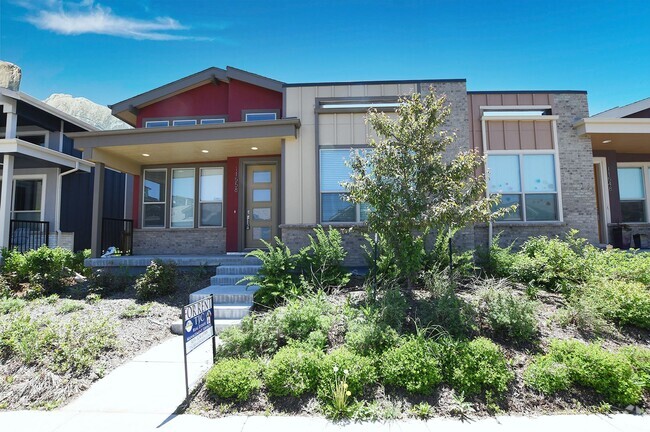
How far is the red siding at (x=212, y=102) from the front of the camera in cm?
1026

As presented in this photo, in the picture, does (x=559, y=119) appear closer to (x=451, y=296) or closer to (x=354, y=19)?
(x=354, y=19)

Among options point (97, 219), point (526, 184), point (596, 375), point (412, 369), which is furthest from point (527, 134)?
point (97, 219)

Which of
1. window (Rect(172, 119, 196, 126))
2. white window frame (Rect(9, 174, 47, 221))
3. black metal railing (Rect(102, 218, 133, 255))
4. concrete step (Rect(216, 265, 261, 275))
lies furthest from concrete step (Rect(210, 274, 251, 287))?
white window frame (Rect(9, 174, 47, 221))

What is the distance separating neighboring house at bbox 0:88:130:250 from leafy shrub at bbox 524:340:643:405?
1408 cm

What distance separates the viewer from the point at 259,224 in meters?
9.78

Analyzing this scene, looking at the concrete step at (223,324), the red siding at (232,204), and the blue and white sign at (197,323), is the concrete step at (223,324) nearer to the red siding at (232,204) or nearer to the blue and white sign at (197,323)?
the blue and white sign at (197,323)

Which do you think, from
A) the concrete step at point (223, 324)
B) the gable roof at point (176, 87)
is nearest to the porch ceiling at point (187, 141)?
the gable roof at point (176, 87)

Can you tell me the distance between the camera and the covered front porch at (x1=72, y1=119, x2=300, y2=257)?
27.9 ft

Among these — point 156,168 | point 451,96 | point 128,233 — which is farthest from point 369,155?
→ point 128,233

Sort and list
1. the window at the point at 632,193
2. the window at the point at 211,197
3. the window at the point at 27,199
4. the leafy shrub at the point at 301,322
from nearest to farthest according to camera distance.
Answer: the leafy shrub at the point at 301,322 → the window at the point at 211,197 → the window at the point at 632,193 → the window at the point at 27,199

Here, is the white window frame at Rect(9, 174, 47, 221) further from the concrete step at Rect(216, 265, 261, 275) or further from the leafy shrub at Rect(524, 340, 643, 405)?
the leafy shrub at Rect(524, 340, 643, 405)

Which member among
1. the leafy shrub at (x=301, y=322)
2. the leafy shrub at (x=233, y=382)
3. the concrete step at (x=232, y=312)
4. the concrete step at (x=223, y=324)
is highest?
the leafy shrub at (x=301, y=322)

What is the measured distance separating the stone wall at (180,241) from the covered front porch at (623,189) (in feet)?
37.1

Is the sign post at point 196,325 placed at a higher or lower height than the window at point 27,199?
lower
